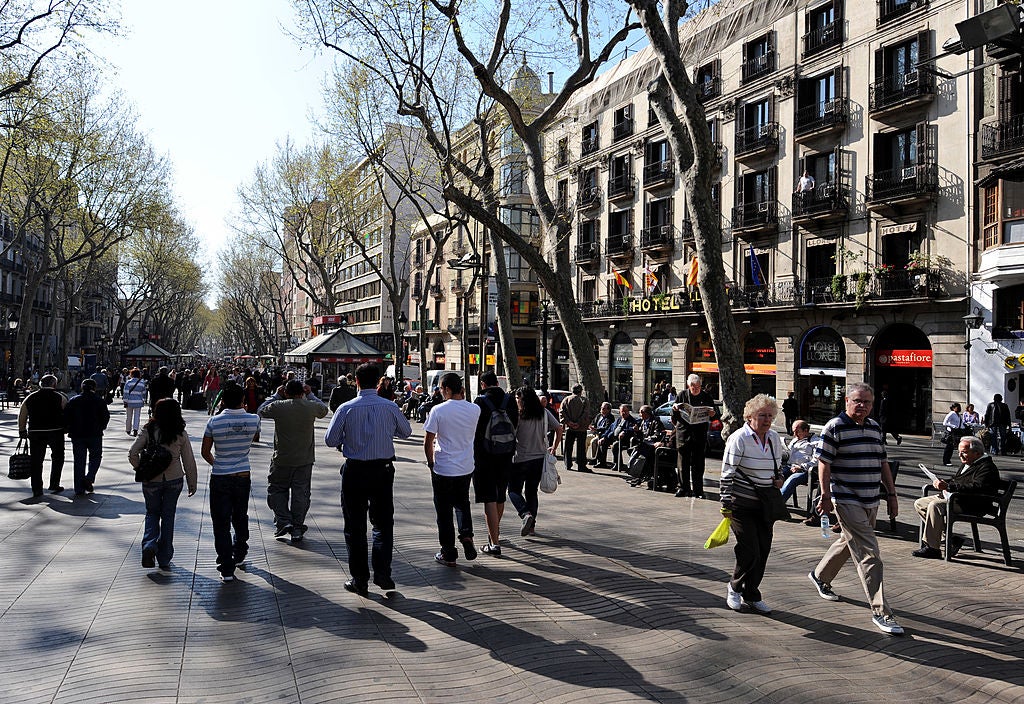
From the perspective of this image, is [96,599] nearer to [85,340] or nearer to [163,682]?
[163,682]

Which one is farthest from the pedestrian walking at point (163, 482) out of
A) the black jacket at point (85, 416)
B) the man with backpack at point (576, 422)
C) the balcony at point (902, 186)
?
the balcony at point (902, 186)

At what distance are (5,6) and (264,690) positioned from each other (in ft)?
63.2

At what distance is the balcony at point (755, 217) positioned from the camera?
2923 centimetres

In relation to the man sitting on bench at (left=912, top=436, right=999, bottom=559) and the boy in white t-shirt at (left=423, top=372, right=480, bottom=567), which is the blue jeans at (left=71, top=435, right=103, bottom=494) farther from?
the man sitting on bench at (left=912, top=436, right=999, bottom=559)

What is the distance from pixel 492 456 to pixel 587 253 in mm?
33786

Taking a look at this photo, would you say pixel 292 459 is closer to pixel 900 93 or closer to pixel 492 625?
pixel 492 625

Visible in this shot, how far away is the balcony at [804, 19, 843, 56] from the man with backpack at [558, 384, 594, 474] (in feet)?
66.0

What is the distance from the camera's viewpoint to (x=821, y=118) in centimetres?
2705

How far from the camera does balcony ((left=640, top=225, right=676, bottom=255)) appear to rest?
34.4 metres

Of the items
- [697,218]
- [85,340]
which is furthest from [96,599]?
[85,340]

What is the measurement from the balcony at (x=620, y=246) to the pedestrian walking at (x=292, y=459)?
30686 mm

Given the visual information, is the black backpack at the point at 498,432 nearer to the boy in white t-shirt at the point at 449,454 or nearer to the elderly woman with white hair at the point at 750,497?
the boy in white t-shirt at the point at 449,454

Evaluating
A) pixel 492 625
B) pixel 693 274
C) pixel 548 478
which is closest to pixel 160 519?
pixel 492 625

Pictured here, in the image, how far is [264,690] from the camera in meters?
4.10
